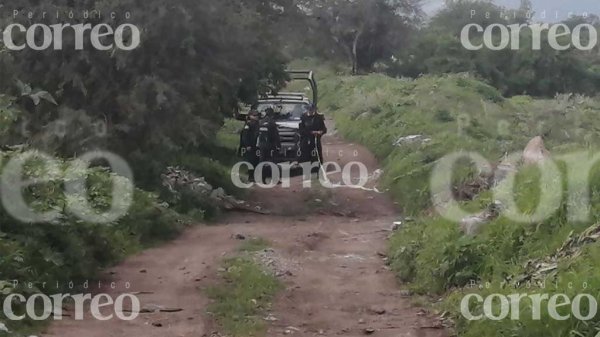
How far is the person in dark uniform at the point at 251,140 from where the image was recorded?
55.4 ft

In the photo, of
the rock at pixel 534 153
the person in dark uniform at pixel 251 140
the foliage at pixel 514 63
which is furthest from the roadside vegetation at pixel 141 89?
the foliage at pixel 514 63

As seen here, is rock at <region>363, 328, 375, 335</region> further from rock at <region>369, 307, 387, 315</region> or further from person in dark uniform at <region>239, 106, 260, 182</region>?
person in dark uniform at <region>239, 106, 260, 182</region>

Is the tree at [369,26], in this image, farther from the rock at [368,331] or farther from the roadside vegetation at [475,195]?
the rock at [368,331]

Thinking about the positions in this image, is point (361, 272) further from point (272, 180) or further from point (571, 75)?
point (571, 75)

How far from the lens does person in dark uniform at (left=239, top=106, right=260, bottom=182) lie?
55.4 feet

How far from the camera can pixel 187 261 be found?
999cm

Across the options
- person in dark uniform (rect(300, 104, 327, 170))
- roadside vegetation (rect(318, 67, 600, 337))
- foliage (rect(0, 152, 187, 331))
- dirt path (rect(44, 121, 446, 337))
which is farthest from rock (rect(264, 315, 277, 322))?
person in dark uniform (rect(300, 104, 327, 170))

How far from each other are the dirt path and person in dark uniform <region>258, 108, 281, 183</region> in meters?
2.33

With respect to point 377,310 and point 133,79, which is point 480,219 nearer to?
point 377,310

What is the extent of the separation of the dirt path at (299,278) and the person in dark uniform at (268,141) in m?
2.33

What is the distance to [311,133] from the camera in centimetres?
1778

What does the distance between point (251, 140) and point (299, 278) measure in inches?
315

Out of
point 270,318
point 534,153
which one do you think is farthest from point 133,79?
Result: point 270,318

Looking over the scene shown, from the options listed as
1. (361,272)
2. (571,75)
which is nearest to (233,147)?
(361,272)
